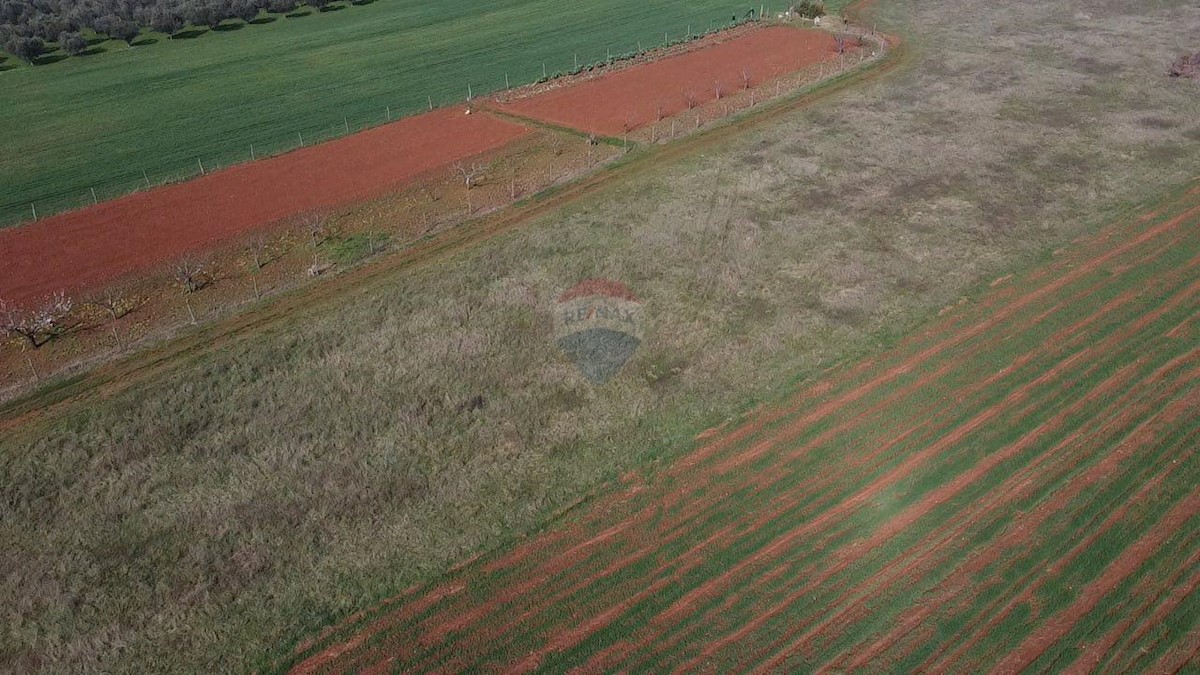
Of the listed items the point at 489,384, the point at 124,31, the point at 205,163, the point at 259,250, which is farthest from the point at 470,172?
the point at 124,31

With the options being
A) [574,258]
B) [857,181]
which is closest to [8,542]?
[574,258]

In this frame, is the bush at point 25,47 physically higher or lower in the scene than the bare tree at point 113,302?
higher

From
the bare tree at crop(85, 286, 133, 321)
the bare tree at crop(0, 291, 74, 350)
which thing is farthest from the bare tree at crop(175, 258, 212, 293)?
the bare tree at crop(0, 291, 74, 350)

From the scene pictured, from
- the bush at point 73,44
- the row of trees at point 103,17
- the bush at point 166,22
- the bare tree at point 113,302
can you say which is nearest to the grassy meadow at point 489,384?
the bare tree at point 113,302

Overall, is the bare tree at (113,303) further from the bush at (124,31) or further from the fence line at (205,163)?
the bush at (124,31)

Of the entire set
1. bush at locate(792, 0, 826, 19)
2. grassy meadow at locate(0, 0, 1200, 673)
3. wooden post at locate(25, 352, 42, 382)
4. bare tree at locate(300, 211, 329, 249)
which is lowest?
grassy meadow at locate(0, 0, 1200, 673)

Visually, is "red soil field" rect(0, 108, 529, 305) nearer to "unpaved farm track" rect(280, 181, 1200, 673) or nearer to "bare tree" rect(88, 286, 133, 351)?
"bare tree" rect(88, 286, 133, 351)
